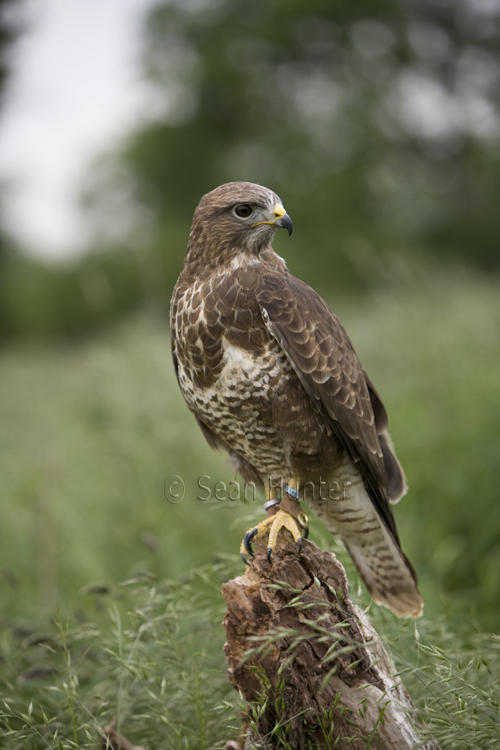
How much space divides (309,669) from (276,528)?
1.66 ft

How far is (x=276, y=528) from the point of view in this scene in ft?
6.72

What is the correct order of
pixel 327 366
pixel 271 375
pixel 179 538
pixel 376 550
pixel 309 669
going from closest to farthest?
pixel 309 669 < pixel 271 375 < pixel 327 366 < pixel 376 550 < pixel 179 538

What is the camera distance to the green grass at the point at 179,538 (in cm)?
188

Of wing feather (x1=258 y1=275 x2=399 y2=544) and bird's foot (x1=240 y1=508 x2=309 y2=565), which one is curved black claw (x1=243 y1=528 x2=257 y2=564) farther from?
wing feather (x1=258 y1=275 x2=399 y2=544)

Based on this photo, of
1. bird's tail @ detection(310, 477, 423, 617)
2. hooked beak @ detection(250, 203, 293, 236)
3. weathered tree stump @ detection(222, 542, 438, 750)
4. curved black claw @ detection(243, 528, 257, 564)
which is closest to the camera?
weathered tree stump @ detection(222, 542, 438, 750)

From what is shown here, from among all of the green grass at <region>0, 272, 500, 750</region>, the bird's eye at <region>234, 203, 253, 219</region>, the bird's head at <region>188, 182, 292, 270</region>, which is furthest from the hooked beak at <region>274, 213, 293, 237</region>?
the green grass at <region>0, 272, 500, 750</region>

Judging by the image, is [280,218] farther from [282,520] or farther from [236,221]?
[282,520]

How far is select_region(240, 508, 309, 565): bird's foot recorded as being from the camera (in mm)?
2021

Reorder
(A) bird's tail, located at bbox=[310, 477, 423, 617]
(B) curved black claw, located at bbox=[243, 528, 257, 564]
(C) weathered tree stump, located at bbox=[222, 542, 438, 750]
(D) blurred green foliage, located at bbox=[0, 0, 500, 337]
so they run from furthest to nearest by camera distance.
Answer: (D) blurred green foliage, located at bbox=[0, 0, 500, 337] → (A) bird's tail, located at bbox=[310, 477, 423, 617] → (B) curved black claw, located at bbox=[243, 528, 257, 564] → (C) weathered tree stump, located at bbox=[222, 542, 438, 750]

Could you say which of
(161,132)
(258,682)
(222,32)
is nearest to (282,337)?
(258,682)

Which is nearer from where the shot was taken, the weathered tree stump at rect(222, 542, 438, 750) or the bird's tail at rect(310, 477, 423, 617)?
the weathered tree stump at rect(222, 542, 438, 750)

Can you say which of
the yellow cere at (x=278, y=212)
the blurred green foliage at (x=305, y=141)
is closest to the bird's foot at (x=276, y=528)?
the yellow cere at (x=278, y=212)

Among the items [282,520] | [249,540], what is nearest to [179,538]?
[249,540]

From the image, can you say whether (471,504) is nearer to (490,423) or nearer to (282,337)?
(490,423)
